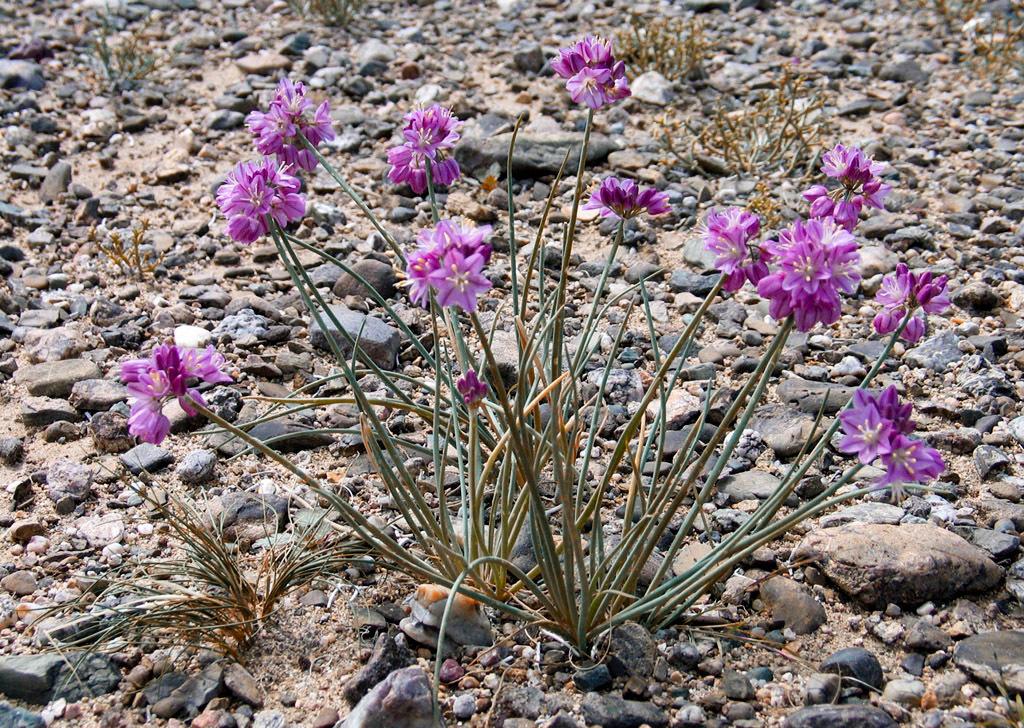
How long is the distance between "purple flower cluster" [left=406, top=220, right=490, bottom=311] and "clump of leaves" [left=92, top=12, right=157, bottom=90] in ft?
16.6

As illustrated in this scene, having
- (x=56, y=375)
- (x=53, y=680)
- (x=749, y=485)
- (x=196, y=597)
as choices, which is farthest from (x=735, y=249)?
(x=56, y=375)

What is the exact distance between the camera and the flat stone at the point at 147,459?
3.42 metres

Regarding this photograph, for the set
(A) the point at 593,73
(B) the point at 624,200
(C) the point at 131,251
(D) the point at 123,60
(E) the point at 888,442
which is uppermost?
(A) the point at 593,73

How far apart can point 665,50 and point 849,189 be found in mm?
4219

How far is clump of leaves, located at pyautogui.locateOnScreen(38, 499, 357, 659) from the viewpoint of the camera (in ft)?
8.55

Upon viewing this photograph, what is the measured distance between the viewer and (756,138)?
5535 mm

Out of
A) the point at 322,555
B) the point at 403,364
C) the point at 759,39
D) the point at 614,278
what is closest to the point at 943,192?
A: the point at 614,278

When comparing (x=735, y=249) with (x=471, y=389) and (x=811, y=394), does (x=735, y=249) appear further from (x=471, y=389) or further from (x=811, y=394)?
(x=811, y=394)

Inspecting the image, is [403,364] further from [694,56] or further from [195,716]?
[694,56]

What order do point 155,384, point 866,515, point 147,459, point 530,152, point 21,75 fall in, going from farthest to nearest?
1. point 21,75
2. point 530,152
3. point 147,459
4. point 866,515
5. point 155,384

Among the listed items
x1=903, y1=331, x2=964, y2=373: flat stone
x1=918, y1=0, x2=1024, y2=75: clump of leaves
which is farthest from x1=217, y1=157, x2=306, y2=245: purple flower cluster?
x1=918, y1=0, x2=1024, y2=75: clump of leaves

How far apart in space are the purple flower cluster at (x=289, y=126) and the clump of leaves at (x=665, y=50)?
13.1 feet

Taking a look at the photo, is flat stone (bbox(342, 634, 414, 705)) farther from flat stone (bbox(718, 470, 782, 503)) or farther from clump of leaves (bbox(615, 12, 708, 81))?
clump of leaves (bbox(615, 12, 708, 81))

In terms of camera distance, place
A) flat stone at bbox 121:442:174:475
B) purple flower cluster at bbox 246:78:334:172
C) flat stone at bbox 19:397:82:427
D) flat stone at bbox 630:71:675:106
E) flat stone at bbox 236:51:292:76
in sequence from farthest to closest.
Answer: flat stone at bbox 236:51:292:76 → flat stone at bbox 630:71:675:106 → flat stone at bbox 19:397:82:427 → flat stone at bbox 121:442:174:475 → purple flower cluster at bbox 246:78:334:172
